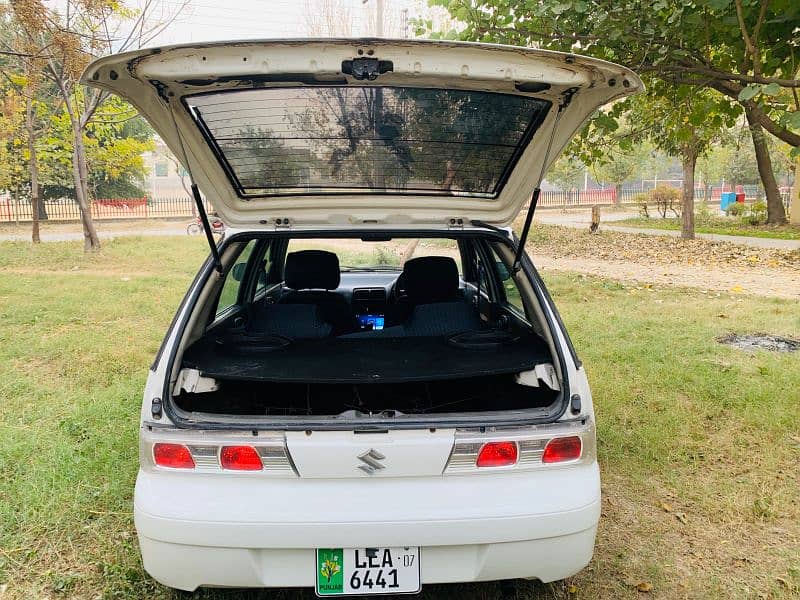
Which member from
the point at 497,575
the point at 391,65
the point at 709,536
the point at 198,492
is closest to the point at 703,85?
the point at 709,536

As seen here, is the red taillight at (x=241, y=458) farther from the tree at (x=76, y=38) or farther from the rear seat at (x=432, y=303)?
the tree at (x=76, y=38)

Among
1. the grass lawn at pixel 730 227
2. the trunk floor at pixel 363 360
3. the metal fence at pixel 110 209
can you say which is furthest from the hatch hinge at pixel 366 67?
the metal fence at pixel 110 209

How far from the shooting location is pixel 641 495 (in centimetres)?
346

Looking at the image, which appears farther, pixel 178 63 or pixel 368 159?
pixel 368 159

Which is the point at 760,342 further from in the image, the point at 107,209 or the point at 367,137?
the point at 107,209

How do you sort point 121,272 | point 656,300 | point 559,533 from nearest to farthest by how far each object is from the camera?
point 559,533 → point 656,300 → point 121,272

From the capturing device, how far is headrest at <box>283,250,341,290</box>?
4012 millimetres

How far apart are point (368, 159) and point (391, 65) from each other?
746mm

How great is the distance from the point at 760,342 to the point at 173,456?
18.6ft

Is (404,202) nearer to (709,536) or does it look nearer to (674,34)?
(709,536)

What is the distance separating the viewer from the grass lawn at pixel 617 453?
9.05ft

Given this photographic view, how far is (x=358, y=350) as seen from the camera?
2945 mm

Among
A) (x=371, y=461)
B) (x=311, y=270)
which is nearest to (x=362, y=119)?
(x=371, y=461)

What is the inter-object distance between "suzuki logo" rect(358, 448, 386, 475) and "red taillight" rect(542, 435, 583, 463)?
0.55 metres
